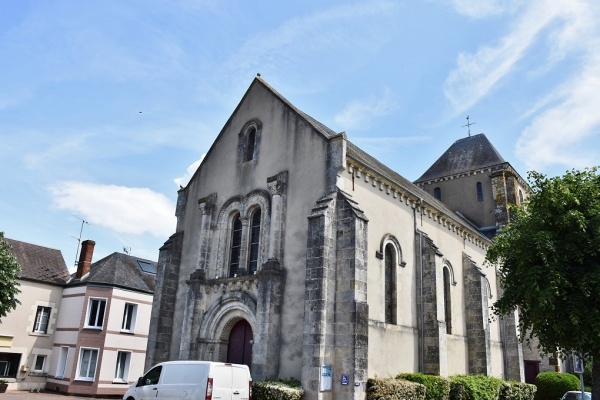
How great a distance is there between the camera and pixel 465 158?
35.6 meters

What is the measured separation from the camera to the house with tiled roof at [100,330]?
27.1m

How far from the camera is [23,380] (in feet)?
90.8

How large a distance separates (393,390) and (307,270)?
4393mm

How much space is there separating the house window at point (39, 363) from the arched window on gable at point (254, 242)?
19380mm

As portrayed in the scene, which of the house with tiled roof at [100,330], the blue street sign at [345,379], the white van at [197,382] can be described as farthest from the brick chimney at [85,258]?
the blue street sign at [345,379]

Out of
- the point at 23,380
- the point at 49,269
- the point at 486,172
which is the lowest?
the point at 23,380

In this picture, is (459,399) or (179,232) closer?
(459,399)

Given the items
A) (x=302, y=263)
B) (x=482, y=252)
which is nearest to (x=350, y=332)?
(x=302, y=263)

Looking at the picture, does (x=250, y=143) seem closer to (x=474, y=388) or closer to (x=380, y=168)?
(x=380, y=168)

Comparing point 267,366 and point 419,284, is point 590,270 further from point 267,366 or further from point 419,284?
point 267,366

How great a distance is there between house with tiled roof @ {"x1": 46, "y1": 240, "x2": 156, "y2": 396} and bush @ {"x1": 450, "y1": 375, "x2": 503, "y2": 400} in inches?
779

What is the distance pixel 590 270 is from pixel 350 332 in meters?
6.95

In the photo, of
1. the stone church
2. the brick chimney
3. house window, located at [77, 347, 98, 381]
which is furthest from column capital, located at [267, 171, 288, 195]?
the brick chimney

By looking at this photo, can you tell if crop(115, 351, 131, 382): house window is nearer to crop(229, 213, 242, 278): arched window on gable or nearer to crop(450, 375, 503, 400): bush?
crop(229, 213, 242, 278): arched window on gable
